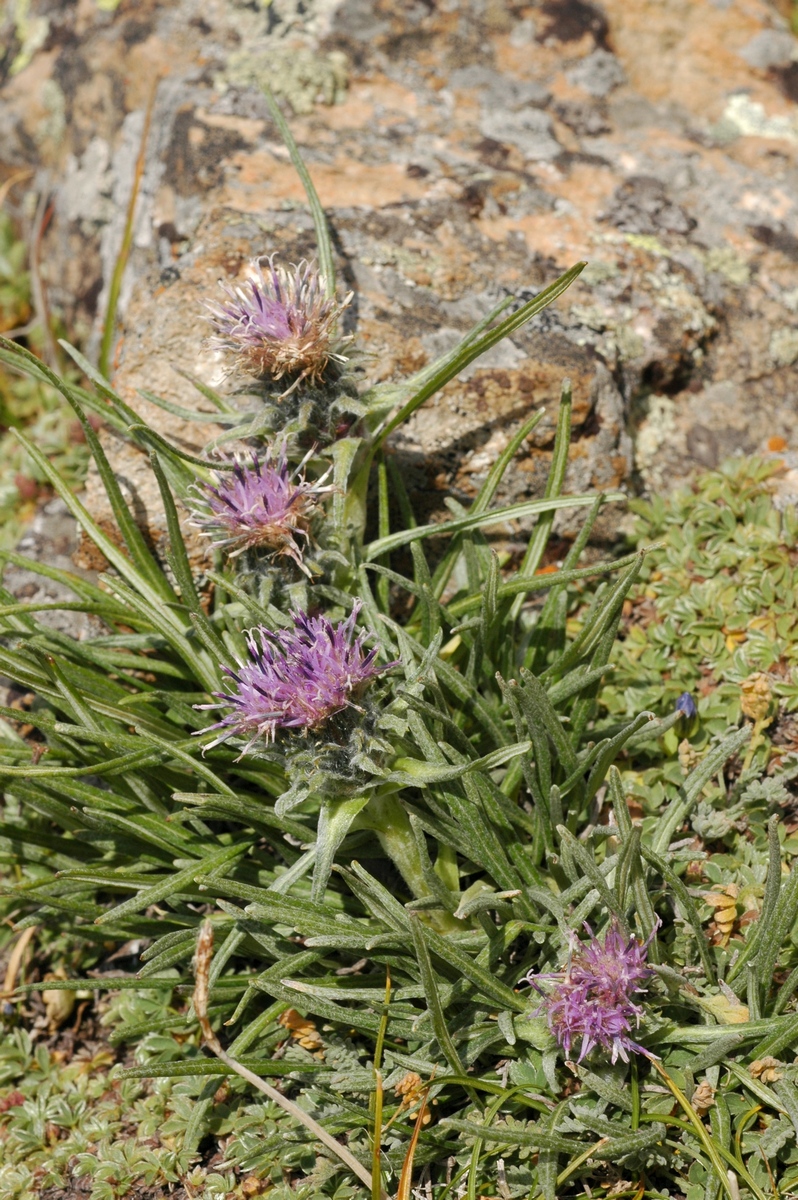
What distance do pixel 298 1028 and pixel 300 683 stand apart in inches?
43.6

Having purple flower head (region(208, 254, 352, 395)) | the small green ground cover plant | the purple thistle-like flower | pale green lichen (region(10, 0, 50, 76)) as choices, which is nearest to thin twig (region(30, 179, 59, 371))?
pale green lichen (region(10, 0, 50, 76))

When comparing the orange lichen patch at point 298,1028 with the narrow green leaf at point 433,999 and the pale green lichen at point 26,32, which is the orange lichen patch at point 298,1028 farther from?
the pale green lichen at point 26,32

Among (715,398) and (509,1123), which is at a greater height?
(715,398)

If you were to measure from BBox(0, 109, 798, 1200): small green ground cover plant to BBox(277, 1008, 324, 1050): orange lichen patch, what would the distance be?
13mm

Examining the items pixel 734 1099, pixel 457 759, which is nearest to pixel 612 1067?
pixel 734 1099

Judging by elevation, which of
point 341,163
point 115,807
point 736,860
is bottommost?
point 736,860

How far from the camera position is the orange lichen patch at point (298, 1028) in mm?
2508

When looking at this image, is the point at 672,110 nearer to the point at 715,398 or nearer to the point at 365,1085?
the point at 715,398

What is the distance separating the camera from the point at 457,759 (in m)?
2.38

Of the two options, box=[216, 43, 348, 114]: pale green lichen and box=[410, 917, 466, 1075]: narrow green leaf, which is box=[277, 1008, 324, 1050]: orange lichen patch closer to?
box=[410, 917, 466, 1075]: narrow green leaf

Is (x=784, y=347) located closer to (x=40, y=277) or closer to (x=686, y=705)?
(x=686, y=705)

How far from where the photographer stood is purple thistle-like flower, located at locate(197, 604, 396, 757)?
1984 mm

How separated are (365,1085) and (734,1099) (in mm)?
855

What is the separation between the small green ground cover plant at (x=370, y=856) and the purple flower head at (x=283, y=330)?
0.01 m
